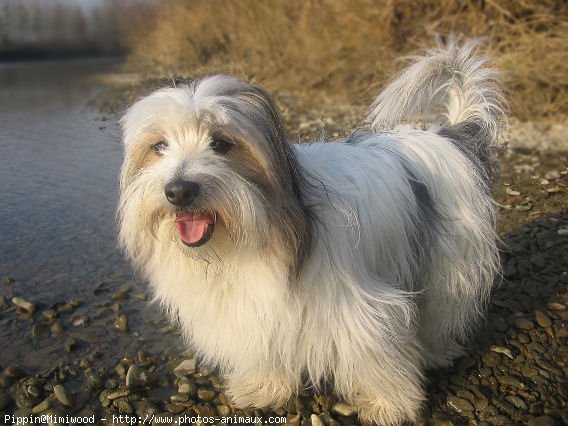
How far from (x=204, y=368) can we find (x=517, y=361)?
67.5 inches

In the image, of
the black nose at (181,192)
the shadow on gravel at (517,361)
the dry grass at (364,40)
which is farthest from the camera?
the dry grass at (364,40)

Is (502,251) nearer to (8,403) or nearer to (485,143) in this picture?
(485,143)

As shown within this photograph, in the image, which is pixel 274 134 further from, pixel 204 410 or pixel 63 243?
pixel 63 243

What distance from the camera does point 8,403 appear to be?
265cm

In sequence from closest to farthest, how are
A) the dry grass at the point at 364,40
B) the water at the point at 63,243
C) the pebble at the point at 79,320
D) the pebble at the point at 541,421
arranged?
the pebble at the point at 541,421 → the water at the point at 63,243 → the pebble at the point at 79,320 → the dry grass at the point at 364,40

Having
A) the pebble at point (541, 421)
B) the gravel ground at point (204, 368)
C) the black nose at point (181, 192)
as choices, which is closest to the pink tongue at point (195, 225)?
the black nose at point (181, 192)

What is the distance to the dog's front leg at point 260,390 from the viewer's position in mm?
2607

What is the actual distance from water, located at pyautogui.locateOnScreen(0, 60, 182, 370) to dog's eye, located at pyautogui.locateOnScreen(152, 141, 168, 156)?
1.46 meters

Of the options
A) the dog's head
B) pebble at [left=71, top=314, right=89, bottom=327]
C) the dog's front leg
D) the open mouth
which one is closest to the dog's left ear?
the dog's head

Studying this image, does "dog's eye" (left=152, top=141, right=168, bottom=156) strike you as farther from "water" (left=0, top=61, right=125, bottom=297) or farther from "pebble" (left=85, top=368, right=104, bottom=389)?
"water" (left=0, top=61, right=125, bottom=297)

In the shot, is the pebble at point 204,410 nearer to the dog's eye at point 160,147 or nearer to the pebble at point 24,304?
the dog's eye at point 160,147

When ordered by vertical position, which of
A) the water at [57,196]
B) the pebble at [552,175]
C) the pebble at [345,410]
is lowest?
the water at [57,196]

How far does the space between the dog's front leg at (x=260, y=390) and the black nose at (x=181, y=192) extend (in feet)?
3.58

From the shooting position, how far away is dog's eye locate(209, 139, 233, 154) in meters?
2.03
